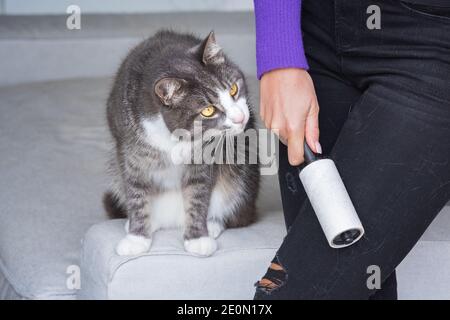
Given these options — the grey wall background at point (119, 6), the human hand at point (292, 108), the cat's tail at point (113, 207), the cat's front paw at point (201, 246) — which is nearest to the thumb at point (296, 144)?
the human hand at point (292, 108)

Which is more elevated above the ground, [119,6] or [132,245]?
[119,6]

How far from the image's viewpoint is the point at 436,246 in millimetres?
1423

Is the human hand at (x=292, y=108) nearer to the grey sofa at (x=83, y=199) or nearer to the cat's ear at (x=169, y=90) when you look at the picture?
the cat's ear at (x=169, y=90)

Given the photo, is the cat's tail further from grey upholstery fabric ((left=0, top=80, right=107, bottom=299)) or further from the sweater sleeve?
the sweater sleeve

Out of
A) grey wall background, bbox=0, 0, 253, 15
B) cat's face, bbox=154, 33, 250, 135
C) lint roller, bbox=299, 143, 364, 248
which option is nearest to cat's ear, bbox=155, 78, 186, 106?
cat's face, bbox=154, 33, 250, 135

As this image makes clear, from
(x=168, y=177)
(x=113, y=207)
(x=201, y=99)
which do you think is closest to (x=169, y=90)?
(x=201, y=99)

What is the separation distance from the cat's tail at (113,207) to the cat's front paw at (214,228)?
0.73 ft

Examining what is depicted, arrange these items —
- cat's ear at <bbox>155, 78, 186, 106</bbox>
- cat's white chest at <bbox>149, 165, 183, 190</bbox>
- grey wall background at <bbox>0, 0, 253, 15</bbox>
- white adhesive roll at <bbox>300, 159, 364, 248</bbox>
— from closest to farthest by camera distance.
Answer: white adhesive roll at <bbox>300, 159, 364, 248</bbox>, cat's ear at <bbox>155, 78, 186, 106</bbox>, cat's white chest at <bbox>149, 165, 183, 190</bbox>, grey wall background at <bbox>0, 0, 253, 15</bbox>

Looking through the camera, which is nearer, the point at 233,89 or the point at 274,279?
the point at 274,279

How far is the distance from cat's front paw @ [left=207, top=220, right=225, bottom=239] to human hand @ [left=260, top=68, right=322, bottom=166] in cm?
39

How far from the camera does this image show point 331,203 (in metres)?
1.07

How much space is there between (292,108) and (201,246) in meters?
0.38

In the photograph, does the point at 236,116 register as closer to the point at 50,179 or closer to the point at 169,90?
the point at 169,90

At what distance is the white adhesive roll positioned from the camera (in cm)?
106
